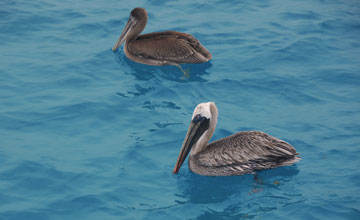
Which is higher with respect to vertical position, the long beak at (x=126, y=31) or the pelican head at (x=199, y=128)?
the long beak at (x=126, y=31)

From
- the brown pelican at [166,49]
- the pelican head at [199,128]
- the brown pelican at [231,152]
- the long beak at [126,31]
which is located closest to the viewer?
the brown pelican at [231,152]

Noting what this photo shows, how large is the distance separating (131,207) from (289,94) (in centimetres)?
438

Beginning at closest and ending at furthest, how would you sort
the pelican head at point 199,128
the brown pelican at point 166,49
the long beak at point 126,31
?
the pelican head at point 199,128 < the brown pelican at point 166,49 < the long beak at point 126,31

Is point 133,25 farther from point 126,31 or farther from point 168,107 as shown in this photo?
point 168,107

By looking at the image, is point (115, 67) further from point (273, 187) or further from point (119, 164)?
point (273, 187)

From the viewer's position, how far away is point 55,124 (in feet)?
30.5

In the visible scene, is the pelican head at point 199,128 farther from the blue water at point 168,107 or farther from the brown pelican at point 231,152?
the blue water at point 168,107

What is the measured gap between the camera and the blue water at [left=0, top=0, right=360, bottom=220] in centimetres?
757

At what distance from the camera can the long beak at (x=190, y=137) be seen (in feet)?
26.3

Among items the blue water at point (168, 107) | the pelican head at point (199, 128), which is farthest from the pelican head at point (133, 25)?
the pelican head at point (199, 128)

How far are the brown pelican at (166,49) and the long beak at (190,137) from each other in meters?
3.17

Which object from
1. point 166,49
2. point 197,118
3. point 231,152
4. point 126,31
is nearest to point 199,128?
point 197,118

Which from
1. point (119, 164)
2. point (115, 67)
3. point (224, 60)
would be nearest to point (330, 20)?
point (224, 60)

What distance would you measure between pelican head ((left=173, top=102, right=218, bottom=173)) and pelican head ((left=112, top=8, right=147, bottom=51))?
431 cm
